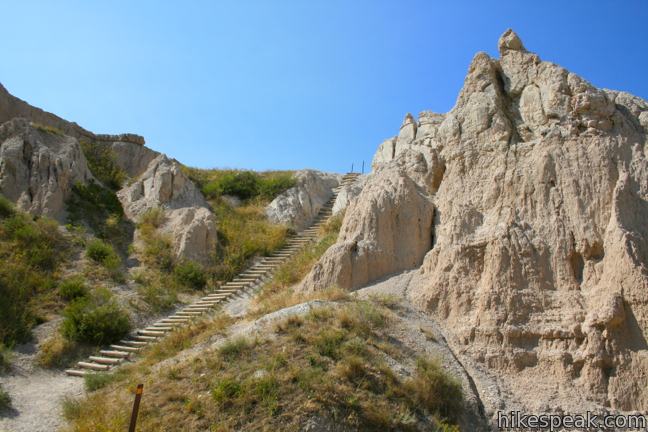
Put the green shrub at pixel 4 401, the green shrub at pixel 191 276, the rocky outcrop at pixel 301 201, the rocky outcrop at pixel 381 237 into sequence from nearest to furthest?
the green shrub at pixel 4 401
the rocky outcrop at pixel 381 237
the green shrub at pixel 191 276
the rocky outcrop at pixel 301 201

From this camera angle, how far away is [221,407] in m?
8.09

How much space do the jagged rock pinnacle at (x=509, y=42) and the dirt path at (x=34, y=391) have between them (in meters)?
13.9

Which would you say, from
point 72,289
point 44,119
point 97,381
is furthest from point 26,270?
point 44,119

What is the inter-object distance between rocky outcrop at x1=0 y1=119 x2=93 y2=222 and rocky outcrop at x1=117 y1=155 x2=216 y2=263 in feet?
6.88

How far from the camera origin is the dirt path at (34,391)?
9055mm

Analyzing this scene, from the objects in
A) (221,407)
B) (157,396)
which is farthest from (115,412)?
(221,407)

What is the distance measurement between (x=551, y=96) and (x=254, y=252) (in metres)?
10.7

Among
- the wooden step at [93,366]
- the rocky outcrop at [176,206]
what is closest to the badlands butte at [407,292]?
the rocky outcrop at [176,206]

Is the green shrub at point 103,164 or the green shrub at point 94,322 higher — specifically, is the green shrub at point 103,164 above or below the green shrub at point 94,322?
above

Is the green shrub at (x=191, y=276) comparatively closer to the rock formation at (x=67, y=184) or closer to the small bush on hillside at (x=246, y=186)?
the rock formation at (x=67, y=184)

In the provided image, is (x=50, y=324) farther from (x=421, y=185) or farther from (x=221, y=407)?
(x=421, y=185)

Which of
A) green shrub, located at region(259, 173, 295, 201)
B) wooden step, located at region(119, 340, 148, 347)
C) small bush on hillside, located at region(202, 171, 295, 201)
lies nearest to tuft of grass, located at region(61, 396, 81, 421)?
wooden step, located at region(119, 340, 148, 347)

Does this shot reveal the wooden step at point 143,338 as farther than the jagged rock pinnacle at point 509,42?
No

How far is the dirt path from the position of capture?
29.7ft
